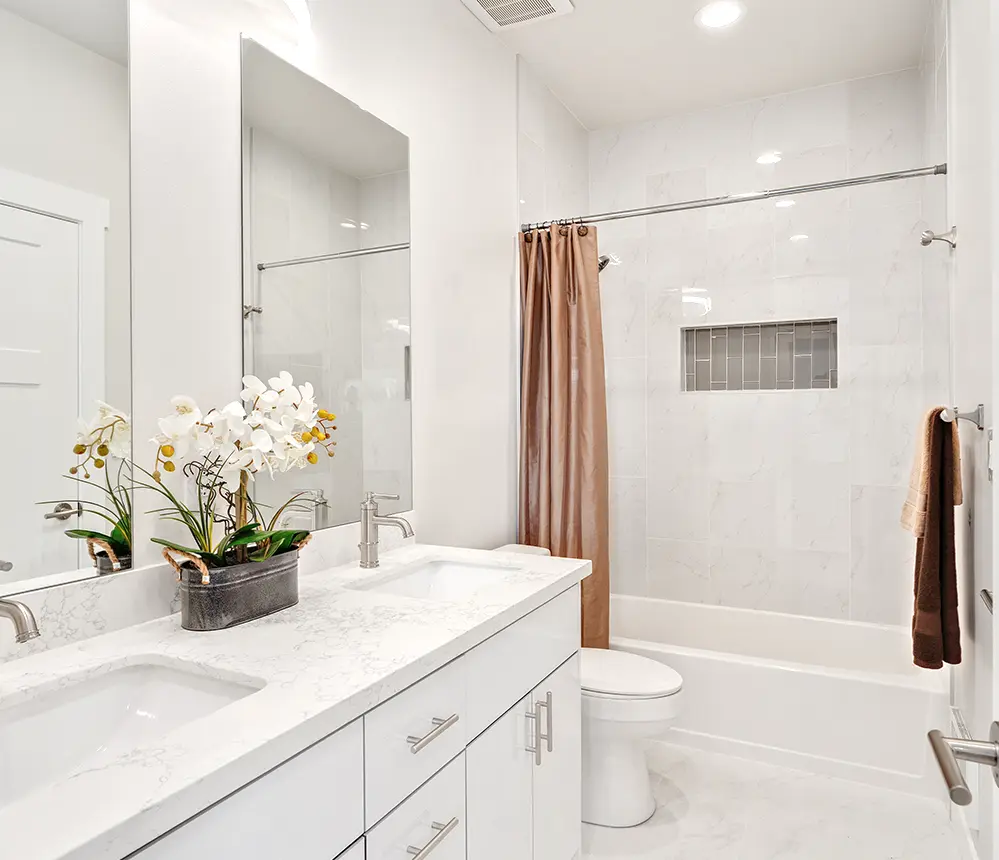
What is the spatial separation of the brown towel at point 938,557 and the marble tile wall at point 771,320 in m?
1.24

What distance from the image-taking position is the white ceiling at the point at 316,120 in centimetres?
154

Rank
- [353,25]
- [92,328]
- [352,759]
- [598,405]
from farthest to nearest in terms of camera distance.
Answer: [598,405], [353,25], [92,328], [352,759]

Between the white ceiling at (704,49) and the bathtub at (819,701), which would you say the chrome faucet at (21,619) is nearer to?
the bathtub at (819,701)

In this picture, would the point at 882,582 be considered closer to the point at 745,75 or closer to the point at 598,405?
the point at 598,405

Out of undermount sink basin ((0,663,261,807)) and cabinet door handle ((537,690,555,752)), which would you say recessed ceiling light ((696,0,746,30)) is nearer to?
cabinet door handle ((537,690,555,752))

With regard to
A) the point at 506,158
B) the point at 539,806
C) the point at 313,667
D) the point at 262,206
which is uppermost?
the point at 506,158

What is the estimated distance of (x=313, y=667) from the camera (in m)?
1.04

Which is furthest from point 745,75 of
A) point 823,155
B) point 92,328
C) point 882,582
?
point 92,328

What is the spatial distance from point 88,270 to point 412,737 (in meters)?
0.95

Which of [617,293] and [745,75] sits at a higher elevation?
[745,75]

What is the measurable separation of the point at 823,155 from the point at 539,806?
9.30ft

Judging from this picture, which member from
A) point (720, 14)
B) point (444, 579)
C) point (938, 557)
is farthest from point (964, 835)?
point (720, 14)

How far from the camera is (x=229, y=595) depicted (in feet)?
4.06

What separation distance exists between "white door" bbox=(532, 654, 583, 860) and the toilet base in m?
0.34
